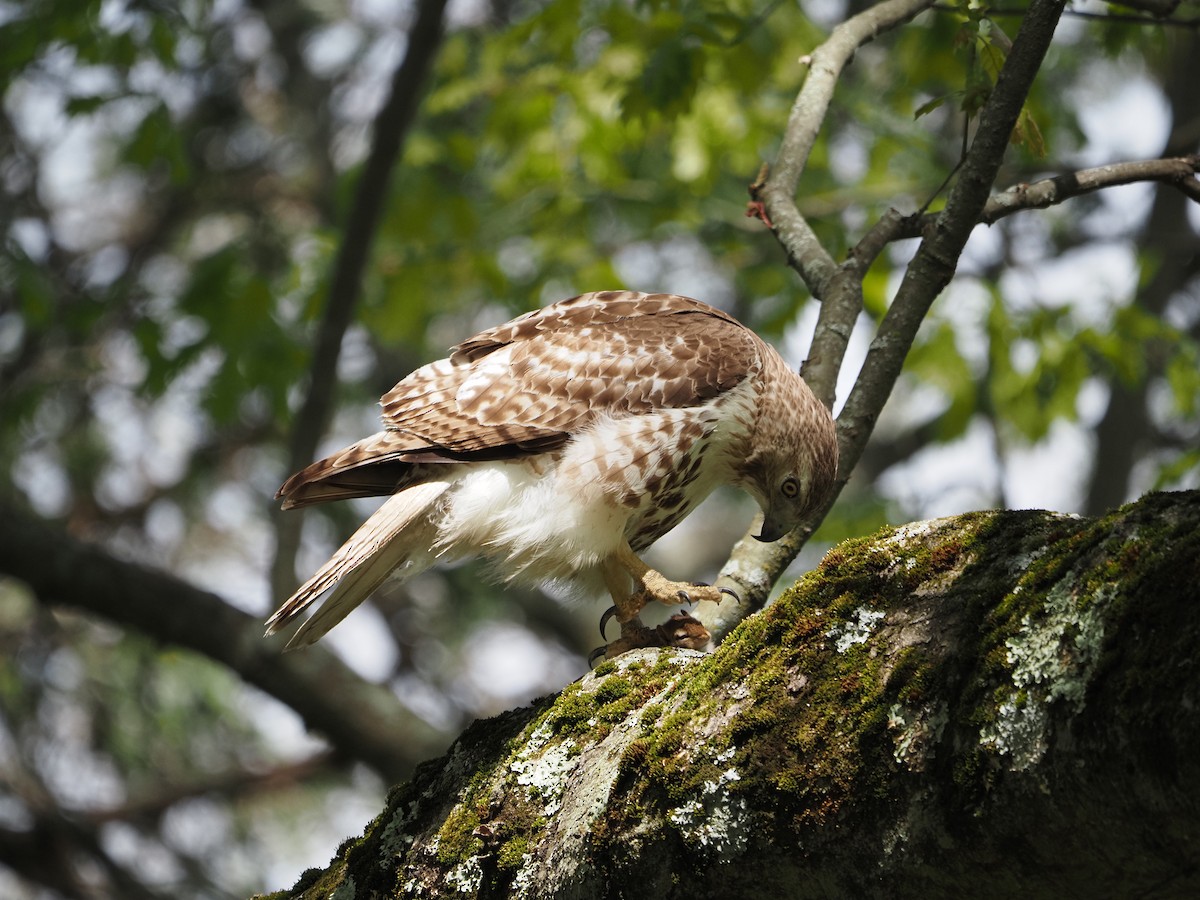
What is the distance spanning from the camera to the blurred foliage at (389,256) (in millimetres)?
7039

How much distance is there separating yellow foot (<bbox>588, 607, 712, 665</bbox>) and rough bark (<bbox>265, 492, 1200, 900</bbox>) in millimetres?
1003

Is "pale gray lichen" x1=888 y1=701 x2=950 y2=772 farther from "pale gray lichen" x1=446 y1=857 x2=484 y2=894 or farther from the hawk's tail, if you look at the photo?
the hawk's tail

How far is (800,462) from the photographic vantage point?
4102mm

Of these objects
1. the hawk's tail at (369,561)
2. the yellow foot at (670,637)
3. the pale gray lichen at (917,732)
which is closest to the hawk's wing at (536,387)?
the hawk's tail at (369,561)

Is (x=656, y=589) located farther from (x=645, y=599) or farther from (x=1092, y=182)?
(x=1092, y=182)

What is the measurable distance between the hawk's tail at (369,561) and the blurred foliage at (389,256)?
2.10 m

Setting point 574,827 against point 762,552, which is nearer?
point 574,827

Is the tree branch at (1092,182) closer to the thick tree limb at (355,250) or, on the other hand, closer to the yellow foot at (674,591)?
the yellow foot at (674,591)

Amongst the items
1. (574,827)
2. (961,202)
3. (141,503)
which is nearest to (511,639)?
(141,503)

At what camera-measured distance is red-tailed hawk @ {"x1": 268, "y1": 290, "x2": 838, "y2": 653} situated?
3.79 m

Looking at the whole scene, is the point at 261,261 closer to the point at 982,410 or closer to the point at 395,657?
the point at 395,657

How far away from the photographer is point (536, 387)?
398 centimetres

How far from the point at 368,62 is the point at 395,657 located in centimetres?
567

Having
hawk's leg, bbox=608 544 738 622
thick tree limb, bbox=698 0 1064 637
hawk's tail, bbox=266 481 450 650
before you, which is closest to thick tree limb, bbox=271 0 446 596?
thick tree limb, bbox=698 0 1064 637
